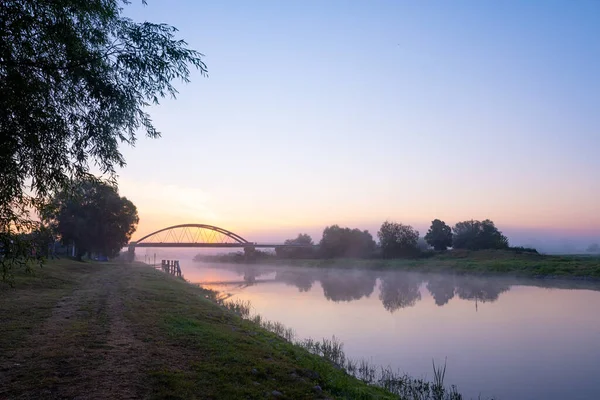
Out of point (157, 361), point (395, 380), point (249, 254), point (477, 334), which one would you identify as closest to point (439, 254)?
point (249, 254)

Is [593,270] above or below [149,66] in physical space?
below

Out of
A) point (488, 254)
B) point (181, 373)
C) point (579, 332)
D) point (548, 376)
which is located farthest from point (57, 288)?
point (488, 254)

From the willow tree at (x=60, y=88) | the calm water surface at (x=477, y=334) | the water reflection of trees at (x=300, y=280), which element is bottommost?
the water reflection of trees at (x=300, y=280)

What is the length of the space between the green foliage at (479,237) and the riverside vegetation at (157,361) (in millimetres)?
74412

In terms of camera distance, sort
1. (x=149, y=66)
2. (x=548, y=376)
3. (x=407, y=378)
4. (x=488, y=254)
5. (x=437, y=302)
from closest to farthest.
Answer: (x=149, y=66), (x=407, y=378), (x=548, y=376), (x=437, y=302), (x=488, y=254)

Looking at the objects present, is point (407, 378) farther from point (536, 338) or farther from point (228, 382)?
point (536, 338)

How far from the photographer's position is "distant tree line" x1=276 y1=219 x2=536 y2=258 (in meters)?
81.2

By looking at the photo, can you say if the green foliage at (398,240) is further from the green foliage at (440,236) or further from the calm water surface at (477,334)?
the calm water surface at (477,334)

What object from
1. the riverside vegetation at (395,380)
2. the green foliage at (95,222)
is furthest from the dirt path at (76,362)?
the green foliage at (95,222)

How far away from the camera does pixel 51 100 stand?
265 inches

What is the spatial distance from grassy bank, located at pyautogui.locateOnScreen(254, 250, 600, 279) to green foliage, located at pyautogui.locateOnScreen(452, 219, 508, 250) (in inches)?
329

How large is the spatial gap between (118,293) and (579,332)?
19389 mm

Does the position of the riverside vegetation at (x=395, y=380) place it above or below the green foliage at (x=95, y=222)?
below

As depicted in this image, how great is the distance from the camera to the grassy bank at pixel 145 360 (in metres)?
6.52
